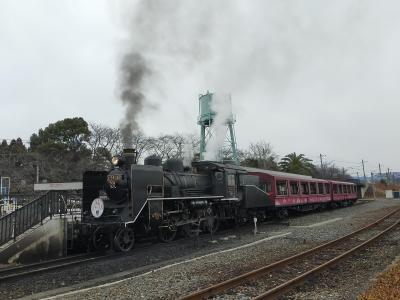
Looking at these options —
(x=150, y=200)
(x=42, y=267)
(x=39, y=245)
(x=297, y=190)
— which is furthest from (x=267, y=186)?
(x=42, y=267)

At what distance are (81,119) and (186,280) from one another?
4200 cm

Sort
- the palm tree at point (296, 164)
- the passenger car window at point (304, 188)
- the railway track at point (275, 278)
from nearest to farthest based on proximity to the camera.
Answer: the railway track at point (275, 278)
the passenger car window at point (304, 188)
the palm tree at point (296, 164)

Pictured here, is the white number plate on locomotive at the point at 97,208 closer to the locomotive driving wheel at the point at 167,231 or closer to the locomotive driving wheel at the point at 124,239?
the locomotive driving wheel at the point at 124,239

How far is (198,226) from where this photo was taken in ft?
53.2

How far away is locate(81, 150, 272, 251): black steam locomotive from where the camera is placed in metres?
12.7

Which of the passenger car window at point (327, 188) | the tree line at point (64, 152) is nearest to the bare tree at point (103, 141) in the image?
the tree line at point (64, 152)

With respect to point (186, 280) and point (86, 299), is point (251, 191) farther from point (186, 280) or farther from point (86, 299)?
point (86, 299)

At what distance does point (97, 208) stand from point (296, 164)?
216ft

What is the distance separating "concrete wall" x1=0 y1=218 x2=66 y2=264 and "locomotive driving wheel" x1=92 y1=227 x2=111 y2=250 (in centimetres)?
101

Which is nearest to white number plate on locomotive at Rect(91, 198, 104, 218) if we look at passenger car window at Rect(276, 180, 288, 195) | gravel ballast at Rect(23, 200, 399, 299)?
gravel ballast at Rect(23, 200, 399, 299)

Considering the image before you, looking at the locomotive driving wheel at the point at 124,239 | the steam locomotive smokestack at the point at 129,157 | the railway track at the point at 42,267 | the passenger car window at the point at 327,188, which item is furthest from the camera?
the passenger car window at the point at 327,188

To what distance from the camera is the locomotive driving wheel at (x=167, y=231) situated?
47.6ft

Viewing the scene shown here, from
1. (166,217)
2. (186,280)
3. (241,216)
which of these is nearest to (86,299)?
(186,280)

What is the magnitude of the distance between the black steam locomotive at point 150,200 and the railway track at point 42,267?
29.9 inches
